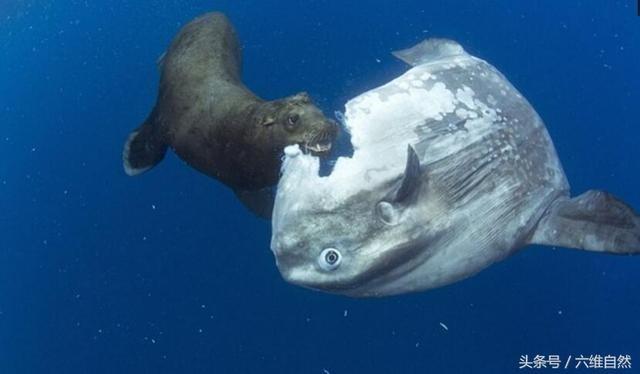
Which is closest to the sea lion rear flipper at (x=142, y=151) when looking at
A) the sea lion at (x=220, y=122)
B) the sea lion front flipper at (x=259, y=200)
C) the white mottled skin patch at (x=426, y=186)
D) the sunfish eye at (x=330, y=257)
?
the sea lion at (x=220, y=122)

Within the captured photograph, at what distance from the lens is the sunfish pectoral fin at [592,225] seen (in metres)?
4.00

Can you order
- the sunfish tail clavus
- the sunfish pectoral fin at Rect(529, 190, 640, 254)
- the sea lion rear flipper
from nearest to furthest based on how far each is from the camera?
the sunfish tail clavus
the sunfish pectoral fin at Rect(529, 190, 640, 254)
the sea lion rear flipper

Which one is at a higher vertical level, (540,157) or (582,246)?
(540,157)

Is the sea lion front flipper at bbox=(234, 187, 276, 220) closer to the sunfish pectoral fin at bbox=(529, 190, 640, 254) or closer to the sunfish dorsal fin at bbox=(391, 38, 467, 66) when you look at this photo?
the sunfish dorsal fin at bbox=(391, 38, 467, 66)

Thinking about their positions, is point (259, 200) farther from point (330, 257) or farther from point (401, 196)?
point (401, 196)

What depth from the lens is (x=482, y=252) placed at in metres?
3.87

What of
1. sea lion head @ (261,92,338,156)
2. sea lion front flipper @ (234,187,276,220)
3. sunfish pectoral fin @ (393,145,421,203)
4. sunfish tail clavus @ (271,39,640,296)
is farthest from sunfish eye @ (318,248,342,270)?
sea lion front flipper @ (234,187,276,220)

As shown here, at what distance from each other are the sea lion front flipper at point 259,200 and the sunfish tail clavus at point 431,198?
1392 millimetres

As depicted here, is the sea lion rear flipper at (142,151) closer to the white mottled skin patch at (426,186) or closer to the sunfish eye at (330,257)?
the white mottled skin patch at (426,186)

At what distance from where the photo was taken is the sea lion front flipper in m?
5.36

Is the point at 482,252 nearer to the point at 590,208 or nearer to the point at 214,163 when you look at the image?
the point at 590,208

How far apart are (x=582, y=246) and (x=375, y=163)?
1.48 m

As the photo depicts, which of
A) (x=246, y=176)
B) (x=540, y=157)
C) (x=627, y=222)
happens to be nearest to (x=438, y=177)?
(x=540, y=157)

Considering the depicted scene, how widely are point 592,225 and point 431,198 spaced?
1.20m
